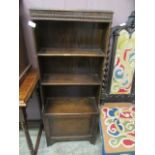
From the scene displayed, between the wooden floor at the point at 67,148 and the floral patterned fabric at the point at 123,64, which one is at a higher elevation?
the floral patterned fabric at the point at 123,64

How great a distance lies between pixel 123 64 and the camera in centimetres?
151

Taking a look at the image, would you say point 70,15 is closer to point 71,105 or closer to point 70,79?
point 70,79

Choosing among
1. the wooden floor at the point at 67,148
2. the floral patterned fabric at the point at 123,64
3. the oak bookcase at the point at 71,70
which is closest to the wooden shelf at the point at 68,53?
the oak bookcase at the point at 71,70

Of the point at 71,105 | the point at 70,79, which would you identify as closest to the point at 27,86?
the point at 70,79

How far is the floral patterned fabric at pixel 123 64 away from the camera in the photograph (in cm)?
140

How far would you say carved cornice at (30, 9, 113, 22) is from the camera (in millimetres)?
1074

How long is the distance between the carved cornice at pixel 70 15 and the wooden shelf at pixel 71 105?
958 millimetres

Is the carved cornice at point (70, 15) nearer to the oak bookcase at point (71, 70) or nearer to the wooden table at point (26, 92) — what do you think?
the oak bookcase at point (71, 70)

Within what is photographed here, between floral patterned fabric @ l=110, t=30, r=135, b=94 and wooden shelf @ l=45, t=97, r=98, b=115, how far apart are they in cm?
32

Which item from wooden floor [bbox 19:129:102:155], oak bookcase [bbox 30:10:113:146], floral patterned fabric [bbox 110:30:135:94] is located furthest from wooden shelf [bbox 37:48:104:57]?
wooden floor [bbox 19:129:102:155]

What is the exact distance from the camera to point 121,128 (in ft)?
5.11

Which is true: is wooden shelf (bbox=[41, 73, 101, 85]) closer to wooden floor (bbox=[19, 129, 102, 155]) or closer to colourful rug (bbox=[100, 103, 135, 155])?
colourful rug (bbox=[100, 103, 135, 155])
